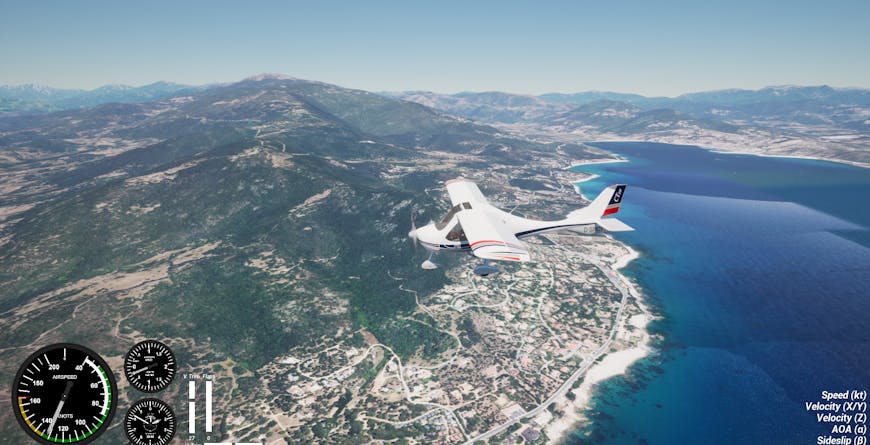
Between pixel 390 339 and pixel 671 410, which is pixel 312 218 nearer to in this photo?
pixel 390 339

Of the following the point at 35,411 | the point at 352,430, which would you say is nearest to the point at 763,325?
the point at 352,430

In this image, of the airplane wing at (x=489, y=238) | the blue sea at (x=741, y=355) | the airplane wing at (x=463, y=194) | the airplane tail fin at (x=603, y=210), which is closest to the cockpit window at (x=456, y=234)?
the airplane wing at (x=489, y=238)

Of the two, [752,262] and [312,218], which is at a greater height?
[312,218]

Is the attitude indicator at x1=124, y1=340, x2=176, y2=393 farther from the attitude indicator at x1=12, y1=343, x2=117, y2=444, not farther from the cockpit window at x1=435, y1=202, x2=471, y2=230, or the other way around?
the cockpit window at x1=435, y1=202, x2=471, y2=230

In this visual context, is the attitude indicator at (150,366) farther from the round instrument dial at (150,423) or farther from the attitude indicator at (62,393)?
the attitude indicator at (62,393)

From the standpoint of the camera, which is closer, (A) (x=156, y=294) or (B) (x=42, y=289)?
(A) (x=156, y=294)

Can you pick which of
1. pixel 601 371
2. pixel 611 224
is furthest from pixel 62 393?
pixel 601 371

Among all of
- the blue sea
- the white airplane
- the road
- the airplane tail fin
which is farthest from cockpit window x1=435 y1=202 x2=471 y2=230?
the blue sea
